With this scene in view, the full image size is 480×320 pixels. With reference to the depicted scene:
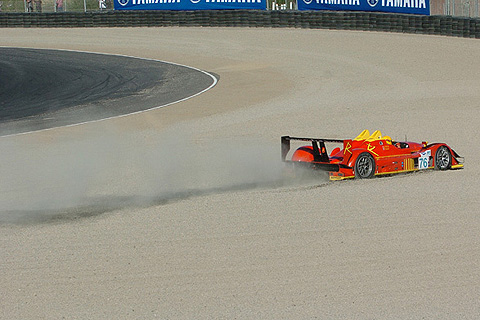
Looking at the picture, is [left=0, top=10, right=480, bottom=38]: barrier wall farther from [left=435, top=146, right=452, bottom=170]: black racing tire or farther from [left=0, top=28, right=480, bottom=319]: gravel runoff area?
[left=435, top=146, right=452, bottom=170]: black racing tire

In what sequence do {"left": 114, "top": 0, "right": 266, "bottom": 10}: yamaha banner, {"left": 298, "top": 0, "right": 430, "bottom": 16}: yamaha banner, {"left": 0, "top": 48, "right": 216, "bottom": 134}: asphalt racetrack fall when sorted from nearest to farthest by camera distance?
{"left": 0, "top": 48, "right": 216, "bottom": 134}: asphalt racetrack < {"left": 298, "top": 0, "right": 430, "bottom": 16}: yamaha banner < {"left": 114, "top": 0, "right": 266, "bottom": 10}: yamaha banner

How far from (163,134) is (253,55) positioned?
44.9 ft

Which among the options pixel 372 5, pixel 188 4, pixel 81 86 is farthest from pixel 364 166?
pixel 188 4

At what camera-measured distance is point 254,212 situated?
9.14m

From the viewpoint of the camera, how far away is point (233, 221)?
878cm

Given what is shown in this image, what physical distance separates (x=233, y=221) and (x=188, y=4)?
30.2 meters

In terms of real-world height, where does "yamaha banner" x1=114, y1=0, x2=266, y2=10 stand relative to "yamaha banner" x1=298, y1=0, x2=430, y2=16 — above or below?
above

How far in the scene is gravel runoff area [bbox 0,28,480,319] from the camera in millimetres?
6648

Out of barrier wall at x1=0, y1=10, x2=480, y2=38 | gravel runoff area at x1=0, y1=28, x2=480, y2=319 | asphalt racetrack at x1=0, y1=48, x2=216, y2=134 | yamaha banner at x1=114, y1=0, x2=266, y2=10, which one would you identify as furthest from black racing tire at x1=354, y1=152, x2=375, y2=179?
yamaha banner at x1=114, y1=0, x2=266, y2=10

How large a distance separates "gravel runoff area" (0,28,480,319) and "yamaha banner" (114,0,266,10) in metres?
19.4

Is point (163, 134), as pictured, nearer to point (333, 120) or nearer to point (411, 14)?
point (333, 120)

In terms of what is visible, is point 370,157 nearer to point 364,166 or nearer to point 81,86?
point 364,166

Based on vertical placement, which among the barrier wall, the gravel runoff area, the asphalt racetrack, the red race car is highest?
the barrier wall

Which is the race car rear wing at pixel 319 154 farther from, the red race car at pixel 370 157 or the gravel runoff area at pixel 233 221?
the gravel runoff area at pixel 233 221
